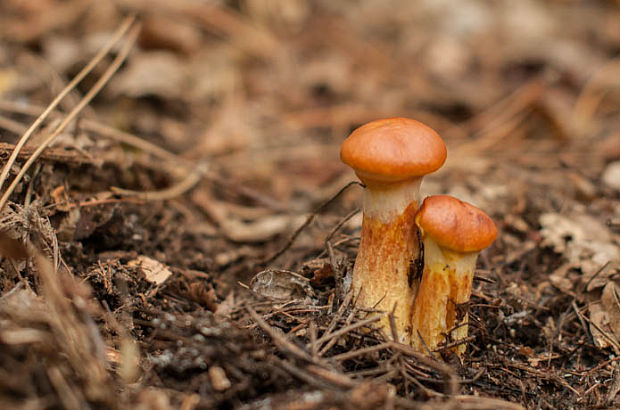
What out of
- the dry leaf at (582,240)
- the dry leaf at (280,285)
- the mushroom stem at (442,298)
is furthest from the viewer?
the dry leaf at (582,240)

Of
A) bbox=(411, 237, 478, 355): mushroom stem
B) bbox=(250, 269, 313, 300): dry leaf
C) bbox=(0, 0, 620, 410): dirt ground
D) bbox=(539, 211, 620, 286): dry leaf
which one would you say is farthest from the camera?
bbox=(539, 211, 620, 286): dry leaf

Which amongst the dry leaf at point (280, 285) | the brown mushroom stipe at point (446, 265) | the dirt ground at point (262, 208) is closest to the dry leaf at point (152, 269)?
the dirt ground at point (262, 208)

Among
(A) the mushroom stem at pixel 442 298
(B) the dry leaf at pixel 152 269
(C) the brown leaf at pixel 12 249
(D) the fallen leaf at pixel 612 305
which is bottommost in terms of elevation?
(D) the fallen leaf at pixel 612 305

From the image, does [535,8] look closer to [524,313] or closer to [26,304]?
[524,313]

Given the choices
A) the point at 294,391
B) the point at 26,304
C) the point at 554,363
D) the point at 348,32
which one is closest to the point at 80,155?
the point at 26,304

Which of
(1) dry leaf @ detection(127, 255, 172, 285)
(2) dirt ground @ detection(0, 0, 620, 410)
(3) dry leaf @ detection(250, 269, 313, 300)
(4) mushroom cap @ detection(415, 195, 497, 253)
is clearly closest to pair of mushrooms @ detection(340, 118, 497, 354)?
(4) mushroom cap @ detection(415, 195, 497, 253)

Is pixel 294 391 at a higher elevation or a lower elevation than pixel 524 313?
higher

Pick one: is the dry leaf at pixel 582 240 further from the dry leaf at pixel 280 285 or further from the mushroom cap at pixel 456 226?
the dry leaf at pixel 280 285

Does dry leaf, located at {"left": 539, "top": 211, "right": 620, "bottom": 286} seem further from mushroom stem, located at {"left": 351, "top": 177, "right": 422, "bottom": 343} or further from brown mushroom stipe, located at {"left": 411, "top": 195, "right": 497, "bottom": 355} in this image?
mushroom stem, located at {"left": 351, "top": 177, "right": 422, "bottom": 343}
